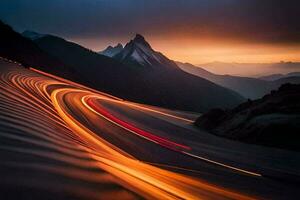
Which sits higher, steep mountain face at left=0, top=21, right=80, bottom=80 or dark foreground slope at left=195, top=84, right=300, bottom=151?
steep mountain face at left=0, top=21, right=80, bottom=80

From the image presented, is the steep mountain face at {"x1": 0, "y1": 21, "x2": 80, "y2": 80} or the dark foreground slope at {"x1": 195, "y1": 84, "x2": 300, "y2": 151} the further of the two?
the steep mountain face at {"x1": 0, "y1": 21, "x2": 80, "y2": 80}

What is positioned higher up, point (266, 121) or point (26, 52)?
point (26, 52)

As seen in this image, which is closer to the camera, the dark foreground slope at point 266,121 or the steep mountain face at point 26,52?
the dark foreground slope at point 266,121

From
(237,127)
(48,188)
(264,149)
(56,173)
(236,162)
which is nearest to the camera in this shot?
(48,188)

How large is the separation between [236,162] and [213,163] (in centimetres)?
196

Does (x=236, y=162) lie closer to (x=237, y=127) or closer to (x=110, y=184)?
(x=237, y=127)

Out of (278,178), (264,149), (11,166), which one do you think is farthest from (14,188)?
(264,149)

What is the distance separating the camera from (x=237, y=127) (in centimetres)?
3247

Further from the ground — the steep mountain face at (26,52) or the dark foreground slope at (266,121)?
the steep mountain face at (26,52)

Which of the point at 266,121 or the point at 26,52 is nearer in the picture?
the point at 266,121

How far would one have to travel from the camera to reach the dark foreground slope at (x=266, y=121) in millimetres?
28266

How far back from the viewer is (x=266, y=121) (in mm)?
31516

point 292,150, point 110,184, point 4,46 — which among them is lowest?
point 292,150

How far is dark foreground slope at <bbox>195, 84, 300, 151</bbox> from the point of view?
1113 inches
